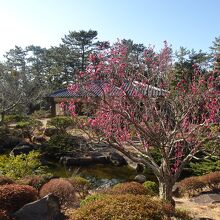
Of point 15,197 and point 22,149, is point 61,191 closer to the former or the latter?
point 15,197

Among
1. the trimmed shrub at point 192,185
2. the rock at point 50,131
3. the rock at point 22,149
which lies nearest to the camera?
the trimmed shrub at point 192,185

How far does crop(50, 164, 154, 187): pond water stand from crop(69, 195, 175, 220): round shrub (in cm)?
1061

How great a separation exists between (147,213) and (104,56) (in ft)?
13.7

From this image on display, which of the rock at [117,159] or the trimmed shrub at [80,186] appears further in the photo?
the rock at [117,159]

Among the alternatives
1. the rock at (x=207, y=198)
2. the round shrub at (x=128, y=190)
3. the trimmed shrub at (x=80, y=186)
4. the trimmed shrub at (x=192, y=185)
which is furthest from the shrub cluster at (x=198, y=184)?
the trimmed shrub at (x=80, y=186)

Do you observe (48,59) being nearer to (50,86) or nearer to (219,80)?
(50,86)

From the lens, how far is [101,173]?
20.6 m

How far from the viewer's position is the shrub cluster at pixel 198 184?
14.3 metres

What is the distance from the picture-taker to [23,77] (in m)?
39.8

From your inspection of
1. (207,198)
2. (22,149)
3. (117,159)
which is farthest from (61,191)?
(22,149)

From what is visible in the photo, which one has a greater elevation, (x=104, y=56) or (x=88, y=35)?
(x=88, y=35)

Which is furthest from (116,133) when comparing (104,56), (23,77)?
(23,77)

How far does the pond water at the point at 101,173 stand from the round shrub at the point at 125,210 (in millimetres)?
10610

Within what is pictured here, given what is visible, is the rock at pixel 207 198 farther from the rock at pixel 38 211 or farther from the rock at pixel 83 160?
the rock at pixel 83 160
